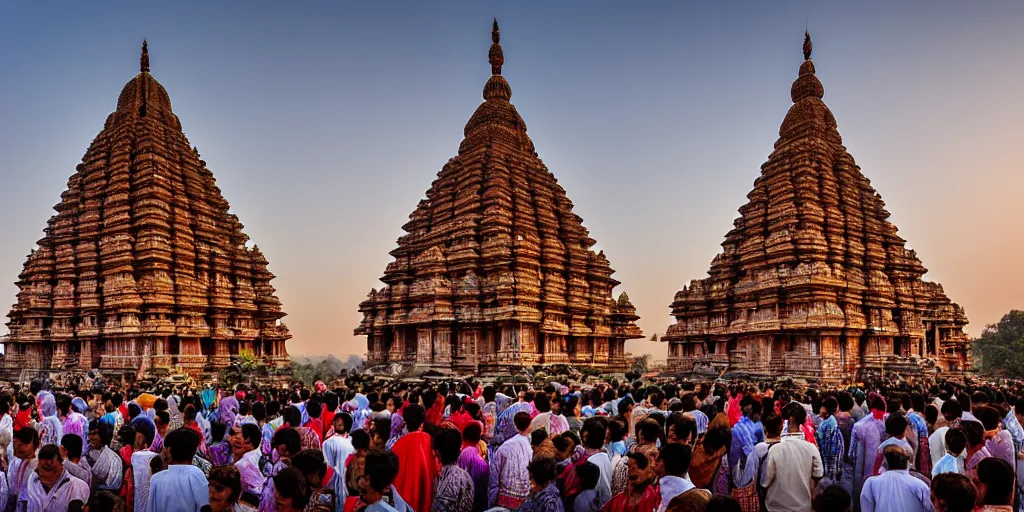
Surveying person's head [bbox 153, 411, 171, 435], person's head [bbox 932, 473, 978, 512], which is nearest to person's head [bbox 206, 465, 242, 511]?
person's head [bbox 153, 411, 171, 435]

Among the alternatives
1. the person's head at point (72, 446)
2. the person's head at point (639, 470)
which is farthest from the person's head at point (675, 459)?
the person's head at point (72, 446)

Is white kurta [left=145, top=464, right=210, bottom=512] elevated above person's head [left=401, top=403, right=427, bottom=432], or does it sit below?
below

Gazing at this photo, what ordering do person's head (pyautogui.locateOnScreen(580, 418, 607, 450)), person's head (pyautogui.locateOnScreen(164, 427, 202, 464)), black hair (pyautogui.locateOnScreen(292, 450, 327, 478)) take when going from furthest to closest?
person's head (pyautogui.locateOnScreen(580, 418, 607, 450))
person's head (pyautogui.locateOnScreen(164, 427, 202, 464))
black hair (pyautogui.locateOnScreen(292, 450, 327, 478))

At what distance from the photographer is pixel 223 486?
4902mm

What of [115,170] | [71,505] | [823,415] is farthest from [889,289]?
[115,170]

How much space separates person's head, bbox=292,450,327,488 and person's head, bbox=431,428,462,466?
994mm

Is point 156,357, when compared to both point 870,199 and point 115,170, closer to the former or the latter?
point 115,170

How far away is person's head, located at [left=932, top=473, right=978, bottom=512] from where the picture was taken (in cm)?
439

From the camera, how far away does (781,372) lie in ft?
99.0

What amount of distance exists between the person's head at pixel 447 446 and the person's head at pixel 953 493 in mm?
3407

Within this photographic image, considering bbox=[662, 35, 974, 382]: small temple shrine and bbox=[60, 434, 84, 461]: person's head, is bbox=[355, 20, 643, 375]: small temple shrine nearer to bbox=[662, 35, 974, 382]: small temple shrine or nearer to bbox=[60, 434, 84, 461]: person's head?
bbox=[662, 35, 974, 382]: small temple shrine

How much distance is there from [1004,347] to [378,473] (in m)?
54.5

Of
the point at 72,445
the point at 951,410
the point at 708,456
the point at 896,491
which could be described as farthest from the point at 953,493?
the point at 72,445

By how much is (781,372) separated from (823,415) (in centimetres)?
2239
